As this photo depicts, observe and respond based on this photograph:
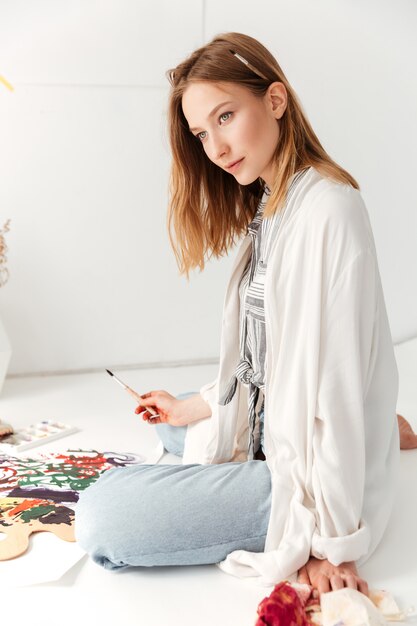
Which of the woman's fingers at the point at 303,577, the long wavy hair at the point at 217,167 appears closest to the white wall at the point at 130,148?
the long wavy hair at the point at 217,167

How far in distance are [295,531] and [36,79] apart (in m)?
2.00

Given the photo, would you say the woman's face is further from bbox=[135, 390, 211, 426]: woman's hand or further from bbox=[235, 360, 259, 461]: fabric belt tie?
bbox=[135, 390, 211, 426]: woman's hand

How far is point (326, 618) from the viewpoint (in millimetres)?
1252

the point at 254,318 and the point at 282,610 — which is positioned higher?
A: the point at 254,318

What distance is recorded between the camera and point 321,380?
53.8 inches

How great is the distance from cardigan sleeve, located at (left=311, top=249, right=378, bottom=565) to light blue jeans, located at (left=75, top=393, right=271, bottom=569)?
0.43 ft

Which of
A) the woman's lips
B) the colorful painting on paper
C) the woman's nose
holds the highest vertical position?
the woman's nose

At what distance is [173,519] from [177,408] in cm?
46

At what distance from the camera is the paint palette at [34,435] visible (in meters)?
A: 2.15

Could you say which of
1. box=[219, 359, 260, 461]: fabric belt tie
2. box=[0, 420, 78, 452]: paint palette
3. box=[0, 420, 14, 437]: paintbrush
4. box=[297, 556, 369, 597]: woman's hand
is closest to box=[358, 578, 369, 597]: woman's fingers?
box=[297, 556, 369, 597]: woman's hand

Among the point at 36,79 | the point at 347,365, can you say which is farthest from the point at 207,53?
the point at 36,79

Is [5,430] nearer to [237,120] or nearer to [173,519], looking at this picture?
[173,519]

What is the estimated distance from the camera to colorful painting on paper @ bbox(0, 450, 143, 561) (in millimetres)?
1601

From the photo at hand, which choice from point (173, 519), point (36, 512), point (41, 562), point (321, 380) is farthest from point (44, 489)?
point (321, 380)
